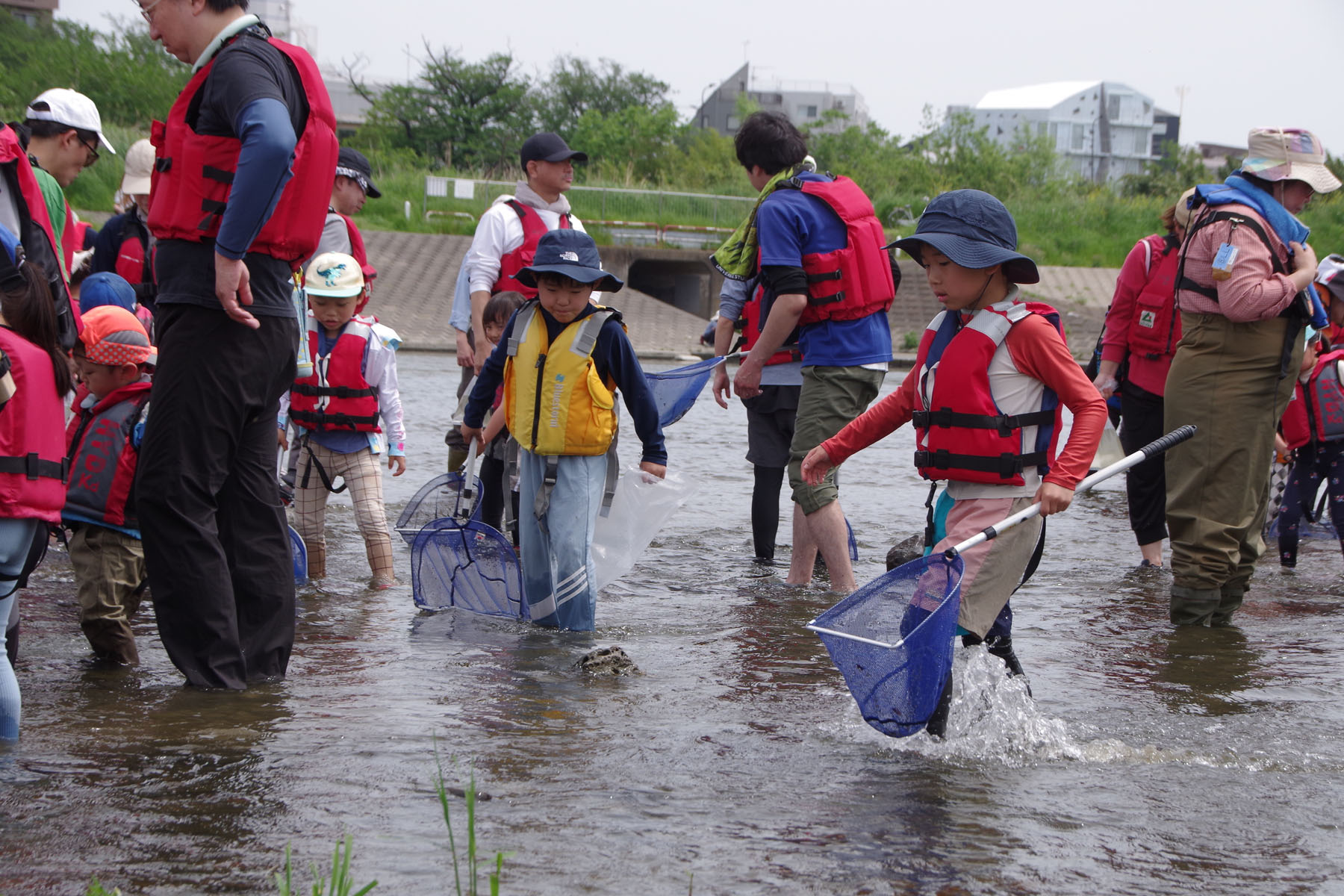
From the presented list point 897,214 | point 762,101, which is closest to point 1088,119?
point 762,101

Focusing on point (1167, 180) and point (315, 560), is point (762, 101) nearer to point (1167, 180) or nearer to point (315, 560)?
point (1167, 180)

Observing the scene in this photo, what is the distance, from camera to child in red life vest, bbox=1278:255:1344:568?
714 centimetres

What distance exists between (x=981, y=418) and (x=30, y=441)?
8.61 ft

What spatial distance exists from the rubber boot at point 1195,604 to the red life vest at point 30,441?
175 inches

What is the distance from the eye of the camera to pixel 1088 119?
11431 cm

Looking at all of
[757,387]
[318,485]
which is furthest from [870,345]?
[318,485]

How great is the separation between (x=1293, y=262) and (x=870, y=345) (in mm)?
1806

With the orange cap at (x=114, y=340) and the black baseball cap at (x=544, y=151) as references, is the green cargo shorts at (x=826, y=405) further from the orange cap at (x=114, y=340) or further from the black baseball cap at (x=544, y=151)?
the orange cap at (x=114, y=340)

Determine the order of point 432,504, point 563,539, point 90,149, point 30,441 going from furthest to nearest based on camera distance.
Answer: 1. point 432,504
2. point 90,149
3. point 563,539
4. point 30,441

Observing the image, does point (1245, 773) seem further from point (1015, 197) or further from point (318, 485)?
point (1015, 197)

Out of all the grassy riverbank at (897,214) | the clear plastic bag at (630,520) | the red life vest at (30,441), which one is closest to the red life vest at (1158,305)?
the clear plastic bag at (630,520)

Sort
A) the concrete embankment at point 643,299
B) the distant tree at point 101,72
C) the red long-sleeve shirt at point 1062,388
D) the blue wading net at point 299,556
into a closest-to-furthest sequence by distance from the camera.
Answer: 1. the red long-sleeve shirt at point 1062,388
2. the blue wading net at point 299,556
3. the concrete embankment at point 643,299
4. the distant tree at point 101,72

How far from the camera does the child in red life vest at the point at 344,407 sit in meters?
6.26

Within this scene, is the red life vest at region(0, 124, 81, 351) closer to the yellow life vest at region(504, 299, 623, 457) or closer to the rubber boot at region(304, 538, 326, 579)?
the yellow life vest at region(504, 299, 623, 457)
